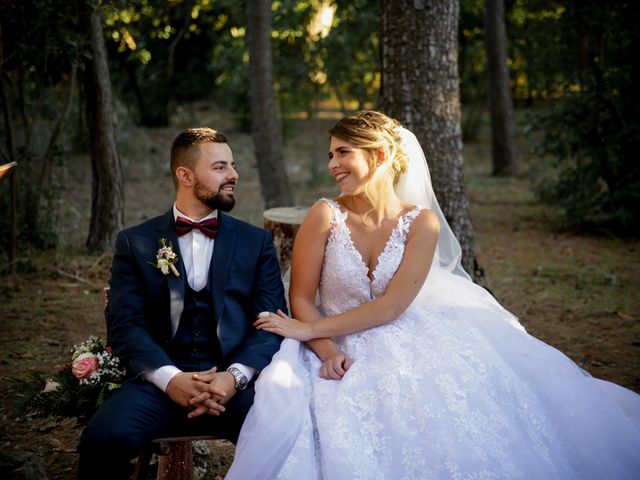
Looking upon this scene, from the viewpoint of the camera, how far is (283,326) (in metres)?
3.28

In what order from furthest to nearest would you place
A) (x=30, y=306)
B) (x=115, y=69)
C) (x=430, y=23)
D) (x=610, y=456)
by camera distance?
(x=115, y=69)
(x=30, y=306)
(x=430, y=23)
(x=610, y=456)

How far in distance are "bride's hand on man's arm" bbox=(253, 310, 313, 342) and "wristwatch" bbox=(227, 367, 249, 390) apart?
29 cm

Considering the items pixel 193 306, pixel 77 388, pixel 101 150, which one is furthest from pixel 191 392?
pixel 101 150

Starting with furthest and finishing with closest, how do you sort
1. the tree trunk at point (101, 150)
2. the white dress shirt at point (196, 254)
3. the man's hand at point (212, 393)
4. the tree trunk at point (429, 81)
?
the tree trunk at point (101, 150) → the tree trunk at point (429, 81) → the white dress shirt at point (196, 254) → the man's hand at point (212, 393)

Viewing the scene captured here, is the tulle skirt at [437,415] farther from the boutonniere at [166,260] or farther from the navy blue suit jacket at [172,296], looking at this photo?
the boutonniere at [166,260]

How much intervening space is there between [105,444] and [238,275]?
1000mm

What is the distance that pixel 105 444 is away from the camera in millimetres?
2701

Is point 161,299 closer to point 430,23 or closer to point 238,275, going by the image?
point 238,275

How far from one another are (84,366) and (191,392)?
55 centimetres

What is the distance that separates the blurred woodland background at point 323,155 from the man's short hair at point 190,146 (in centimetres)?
194

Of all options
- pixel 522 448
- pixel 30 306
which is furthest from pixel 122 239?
pixel 30 306

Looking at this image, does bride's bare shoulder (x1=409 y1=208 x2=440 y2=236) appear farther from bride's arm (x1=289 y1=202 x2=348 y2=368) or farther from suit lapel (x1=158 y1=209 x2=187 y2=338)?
suit lapel (x1=158 y1=209 x2=187 y2=338)

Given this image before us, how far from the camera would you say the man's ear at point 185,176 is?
130 inches

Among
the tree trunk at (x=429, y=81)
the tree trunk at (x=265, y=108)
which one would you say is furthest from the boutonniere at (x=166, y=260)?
the tree trunk at (x=265, y=108)
